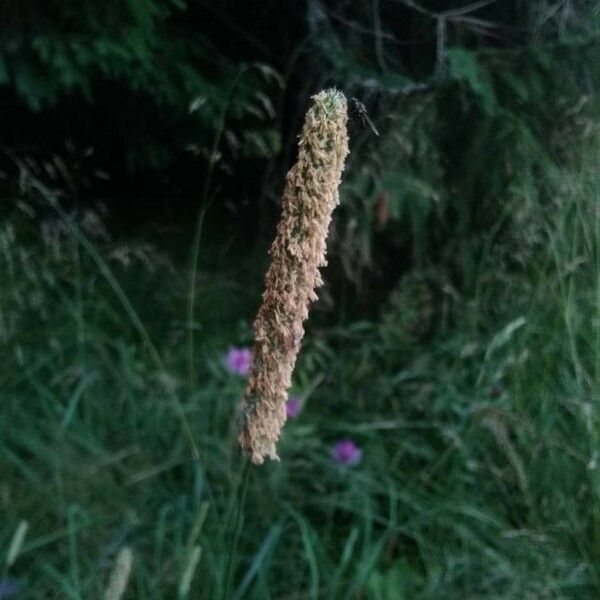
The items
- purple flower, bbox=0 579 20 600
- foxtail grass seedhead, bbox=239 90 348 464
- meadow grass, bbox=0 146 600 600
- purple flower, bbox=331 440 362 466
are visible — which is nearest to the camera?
foxtail grass seedhead, bbox=239 90 348 464

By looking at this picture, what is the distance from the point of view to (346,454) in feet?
8.30

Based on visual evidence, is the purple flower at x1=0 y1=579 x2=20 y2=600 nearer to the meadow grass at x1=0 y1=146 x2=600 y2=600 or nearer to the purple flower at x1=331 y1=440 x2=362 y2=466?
the meadow grass at x1=0 y1=146 x2=600 y2=600

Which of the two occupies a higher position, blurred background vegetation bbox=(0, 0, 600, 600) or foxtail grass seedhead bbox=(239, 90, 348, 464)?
foxtail grass seedhead bbox=(239, 90, 348, 464)

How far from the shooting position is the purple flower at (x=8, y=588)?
1957mm

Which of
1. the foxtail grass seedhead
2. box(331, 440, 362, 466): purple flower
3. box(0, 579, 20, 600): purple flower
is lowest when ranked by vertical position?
box(0, 579, 20, 600): purple flower

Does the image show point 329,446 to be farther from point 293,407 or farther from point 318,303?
point 318,303

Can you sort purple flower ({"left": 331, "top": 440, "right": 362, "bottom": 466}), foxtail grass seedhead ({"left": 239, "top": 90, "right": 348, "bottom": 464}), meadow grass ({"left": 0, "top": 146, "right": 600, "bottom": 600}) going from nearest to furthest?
1. foxtail grass seedhead ({"left": 239, "top": 90, "right": 348, "bottom": 464})
2. meadow grass ({"left": 0, "top": 146, "right": 600, "bottom": 600})
3. purple flower ({"left": 331, "top": 440, "right": 362, "bottom": 466})

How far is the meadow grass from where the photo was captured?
83.5 inches

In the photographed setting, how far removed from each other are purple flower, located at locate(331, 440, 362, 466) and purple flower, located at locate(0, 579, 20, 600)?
2.82 ft

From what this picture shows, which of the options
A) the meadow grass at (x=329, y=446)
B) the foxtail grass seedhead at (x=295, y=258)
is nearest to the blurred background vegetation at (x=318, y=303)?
the meadow grass at (x=329, y=446)

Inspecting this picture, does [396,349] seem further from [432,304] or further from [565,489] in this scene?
[565,489]

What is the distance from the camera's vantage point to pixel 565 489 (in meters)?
2.26

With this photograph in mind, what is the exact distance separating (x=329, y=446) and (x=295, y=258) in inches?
63.8

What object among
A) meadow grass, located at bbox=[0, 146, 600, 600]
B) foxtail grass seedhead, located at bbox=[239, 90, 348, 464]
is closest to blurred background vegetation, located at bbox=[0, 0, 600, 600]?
meadow grass, located at bbox=[0, 146, 600, 600]
